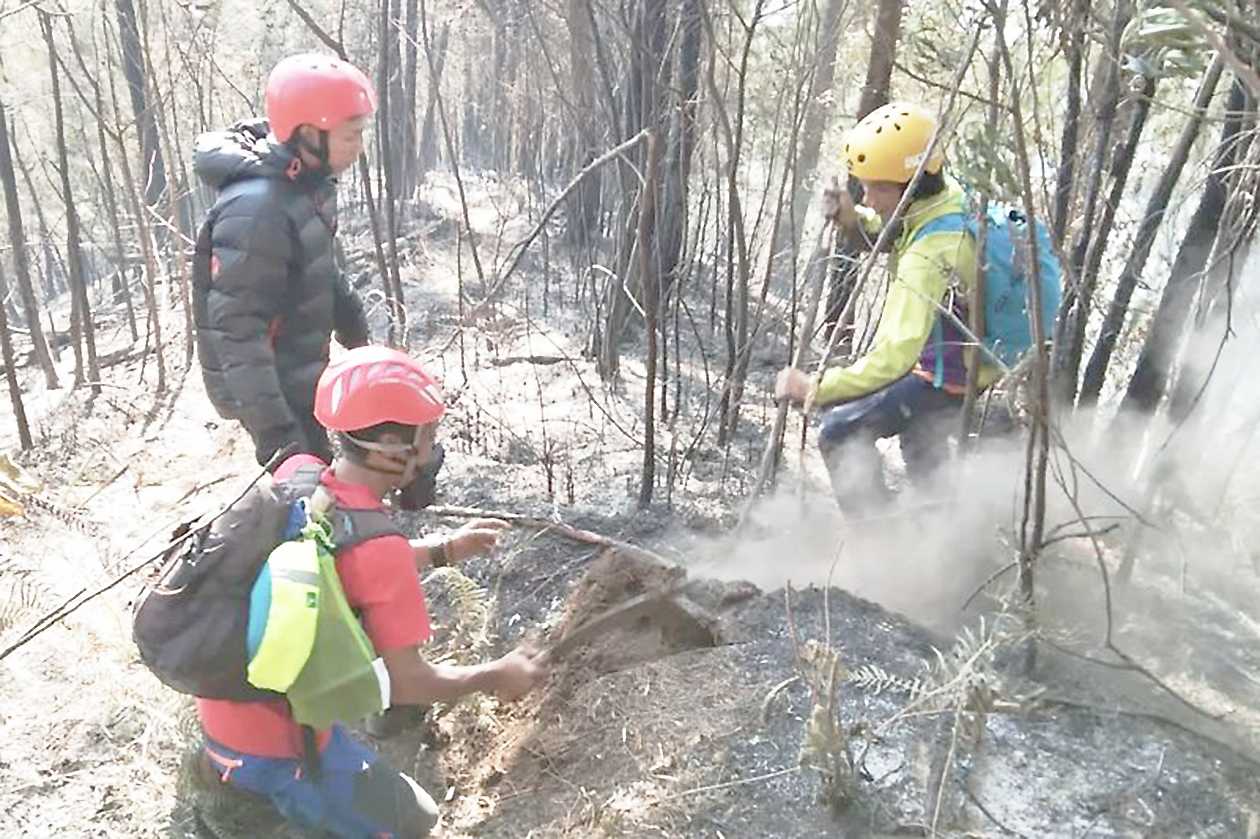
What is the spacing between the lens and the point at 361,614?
6.87ft

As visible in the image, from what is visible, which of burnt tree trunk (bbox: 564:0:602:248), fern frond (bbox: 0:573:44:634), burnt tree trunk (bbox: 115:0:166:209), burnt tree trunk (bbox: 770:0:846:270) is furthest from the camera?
burnt tree trunk (bbox: 115:0:166:209)

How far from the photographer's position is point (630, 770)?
2475 mm


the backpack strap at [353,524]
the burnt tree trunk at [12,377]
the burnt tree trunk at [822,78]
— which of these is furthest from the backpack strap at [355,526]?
the burnt tree trunk at [12,377]

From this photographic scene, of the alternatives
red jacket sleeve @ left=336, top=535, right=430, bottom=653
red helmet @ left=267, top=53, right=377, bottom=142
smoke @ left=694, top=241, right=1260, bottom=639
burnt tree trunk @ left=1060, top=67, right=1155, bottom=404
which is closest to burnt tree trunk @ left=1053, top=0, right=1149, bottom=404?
burnt tree trunk @ left=1060, top=67, right=1155, bottom=404

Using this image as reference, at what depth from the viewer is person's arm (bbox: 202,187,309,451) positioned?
306 cm

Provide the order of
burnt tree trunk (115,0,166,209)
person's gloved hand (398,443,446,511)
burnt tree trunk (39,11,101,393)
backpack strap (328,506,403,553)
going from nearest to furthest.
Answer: backpack strap (328,506,403,553)
person's gloved hand (398,443,446,511)
burnt tree trunk (39,11,101,393)
burnt tree trunk (115,0,166,209)

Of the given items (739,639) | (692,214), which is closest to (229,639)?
(739,639)

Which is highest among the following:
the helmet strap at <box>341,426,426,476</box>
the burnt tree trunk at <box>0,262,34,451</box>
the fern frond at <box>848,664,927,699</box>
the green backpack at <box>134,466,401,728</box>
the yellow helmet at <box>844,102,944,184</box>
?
the yellow helmet at <box>844,102,944,184</box>

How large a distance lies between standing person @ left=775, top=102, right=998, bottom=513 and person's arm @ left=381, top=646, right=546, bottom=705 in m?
1.25

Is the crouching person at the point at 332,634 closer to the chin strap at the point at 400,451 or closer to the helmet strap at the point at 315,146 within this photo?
the chin strap at the point at 400,451

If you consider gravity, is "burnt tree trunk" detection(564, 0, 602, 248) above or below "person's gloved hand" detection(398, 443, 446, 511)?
above

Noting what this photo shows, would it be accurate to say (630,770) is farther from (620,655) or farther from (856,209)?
(856,209)

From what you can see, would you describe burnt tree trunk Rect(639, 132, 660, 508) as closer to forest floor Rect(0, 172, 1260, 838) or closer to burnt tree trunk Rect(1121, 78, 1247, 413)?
forest floor Rect(0, 172, 1260, 838)

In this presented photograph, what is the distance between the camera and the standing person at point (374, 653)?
6.83 ft
